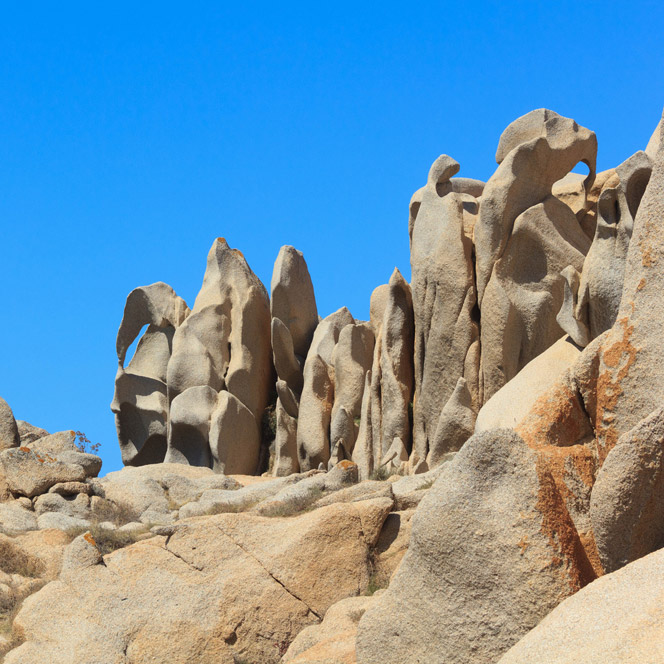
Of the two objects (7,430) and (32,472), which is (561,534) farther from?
(7,430)

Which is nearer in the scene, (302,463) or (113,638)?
(113,638)

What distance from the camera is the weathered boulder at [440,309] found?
1493 cm

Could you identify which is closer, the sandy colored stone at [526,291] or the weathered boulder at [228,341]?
the sandy colored stone at [526,291]

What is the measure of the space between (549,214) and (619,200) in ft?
13.7

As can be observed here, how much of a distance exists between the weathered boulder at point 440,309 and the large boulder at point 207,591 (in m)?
6.46

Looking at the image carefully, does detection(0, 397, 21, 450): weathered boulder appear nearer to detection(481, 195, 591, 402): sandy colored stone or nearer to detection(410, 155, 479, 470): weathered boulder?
detection(410, 155, 479, 470): weathered boulder

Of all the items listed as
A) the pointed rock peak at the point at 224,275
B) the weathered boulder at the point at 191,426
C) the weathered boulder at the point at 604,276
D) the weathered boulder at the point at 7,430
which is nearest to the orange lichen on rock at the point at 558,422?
the weathered boulder at the point at 604,276

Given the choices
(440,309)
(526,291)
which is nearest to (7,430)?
(440,309)

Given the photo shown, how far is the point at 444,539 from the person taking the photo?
5422 mm

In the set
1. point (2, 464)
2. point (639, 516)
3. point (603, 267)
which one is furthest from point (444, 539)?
point (2, 464)

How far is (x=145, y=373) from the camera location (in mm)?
22453

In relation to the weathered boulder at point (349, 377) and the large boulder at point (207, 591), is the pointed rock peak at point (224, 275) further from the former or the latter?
the large boulder at point (207, 591)

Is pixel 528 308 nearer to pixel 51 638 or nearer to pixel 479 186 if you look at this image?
pixel 479 186

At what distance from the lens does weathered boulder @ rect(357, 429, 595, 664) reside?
5172mm
